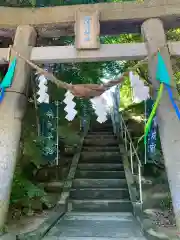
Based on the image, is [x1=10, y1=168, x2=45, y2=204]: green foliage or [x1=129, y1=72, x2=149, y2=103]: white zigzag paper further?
[x1=10, y1=168, x2=45, y2=204]: green foliage

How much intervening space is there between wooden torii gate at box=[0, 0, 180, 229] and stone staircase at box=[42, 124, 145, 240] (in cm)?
122

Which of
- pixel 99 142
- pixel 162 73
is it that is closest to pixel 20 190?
pixel 162 73

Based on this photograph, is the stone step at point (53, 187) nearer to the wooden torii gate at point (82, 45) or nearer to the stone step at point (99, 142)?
the wooden torii gate at point (82, 45)

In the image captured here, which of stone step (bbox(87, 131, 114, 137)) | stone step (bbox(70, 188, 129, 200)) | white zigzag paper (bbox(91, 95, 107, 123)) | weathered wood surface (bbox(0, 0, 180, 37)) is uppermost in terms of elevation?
weathered wood surface (bbox(0, 0, 180, 37))

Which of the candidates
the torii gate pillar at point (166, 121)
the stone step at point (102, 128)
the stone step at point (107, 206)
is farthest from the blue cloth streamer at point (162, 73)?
the stone step at point (102, 128)

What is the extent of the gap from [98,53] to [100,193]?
3.19 meters

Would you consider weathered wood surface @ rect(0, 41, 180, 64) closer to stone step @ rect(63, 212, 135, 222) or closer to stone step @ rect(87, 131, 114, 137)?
stone step @ rect(63, 212, 135, 222)

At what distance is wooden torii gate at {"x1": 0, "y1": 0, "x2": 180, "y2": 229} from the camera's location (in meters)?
4.45

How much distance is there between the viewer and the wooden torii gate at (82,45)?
445cm

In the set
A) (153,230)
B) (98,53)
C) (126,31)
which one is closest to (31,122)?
(98,53)

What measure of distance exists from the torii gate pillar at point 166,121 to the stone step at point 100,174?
9.78 ft

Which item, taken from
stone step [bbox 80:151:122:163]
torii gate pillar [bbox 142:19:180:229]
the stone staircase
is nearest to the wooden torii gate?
torii gate pillar [bbox 142:19:180:229]

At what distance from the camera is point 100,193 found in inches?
252

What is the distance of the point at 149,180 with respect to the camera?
275 inches
